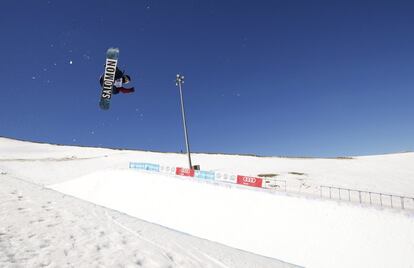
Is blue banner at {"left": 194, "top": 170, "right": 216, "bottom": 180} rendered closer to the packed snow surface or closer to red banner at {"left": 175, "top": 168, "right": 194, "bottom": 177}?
red banner at {"left": 175, "top": 168, "right": 194, "bottom": 177}

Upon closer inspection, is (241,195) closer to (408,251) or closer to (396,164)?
(408,251)

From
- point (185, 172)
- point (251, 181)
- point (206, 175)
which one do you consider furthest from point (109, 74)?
point (251, 181)

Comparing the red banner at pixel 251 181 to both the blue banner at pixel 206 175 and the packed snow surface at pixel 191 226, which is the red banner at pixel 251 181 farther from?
the blue banner at pixel 206 175

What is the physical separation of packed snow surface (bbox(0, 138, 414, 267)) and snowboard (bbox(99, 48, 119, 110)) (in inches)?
279

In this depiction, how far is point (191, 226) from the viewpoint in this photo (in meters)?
17.6

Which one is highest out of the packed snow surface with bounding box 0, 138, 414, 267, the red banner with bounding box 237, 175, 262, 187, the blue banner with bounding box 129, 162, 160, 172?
the blue banner with bounding box 129, 162, 160, 172

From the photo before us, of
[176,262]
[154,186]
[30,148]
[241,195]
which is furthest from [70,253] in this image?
[30,148]

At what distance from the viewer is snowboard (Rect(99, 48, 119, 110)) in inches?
734

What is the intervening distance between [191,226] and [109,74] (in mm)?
11406

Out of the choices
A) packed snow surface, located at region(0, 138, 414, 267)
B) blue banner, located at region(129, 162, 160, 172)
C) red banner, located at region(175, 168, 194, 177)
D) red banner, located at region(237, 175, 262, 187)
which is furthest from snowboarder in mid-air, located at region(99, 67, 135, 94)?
blue banner, located at region(129, 162, 160, 172)

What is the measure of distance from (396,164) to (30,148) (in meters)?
89.1

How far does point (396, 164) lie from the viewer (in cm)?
4238

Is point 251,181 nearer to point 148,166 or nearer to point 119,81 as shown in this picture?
point 119,81

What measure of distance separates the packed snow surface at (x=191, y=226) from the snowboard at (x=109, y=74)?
7085 millimetres
